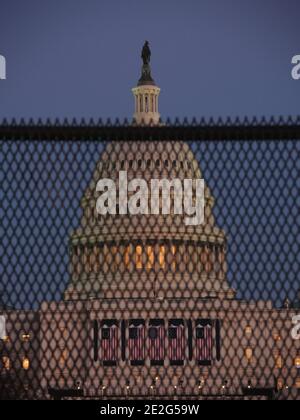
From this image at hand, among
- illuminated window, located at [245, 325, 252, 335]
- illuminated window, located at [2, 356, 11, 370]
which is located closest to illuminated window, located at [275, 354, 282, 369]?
illuminated window, located at [245, 325, 252, 335]

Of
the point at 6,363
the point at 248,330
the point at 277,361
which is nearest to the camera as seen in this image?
the point at 6,363

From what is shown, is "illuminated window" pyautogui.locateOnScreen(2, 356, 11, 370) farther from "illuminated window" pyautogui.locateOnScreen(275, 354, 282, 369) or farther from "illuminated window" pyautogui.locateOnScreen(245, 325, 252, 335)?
"illuminated window" pyautogui.locateOnScreen(245, 325, 252, 335)

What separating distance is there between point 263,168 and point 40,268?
6.00ft

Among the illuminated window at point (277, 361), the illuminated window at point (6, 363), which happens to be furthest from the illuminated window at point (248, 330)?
the illuminated window at point (6, 363)

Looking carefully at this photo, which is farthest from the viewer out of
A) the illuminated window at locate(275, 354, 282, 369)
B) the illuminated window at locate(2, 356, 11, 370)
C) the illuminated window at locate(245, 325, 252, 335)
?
the illuminated window at locate(245, 325, 252, 335)

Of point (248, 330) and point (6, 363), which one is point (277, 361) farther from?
point (6, 363)

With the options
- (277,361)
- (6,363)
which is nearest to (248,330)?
(277,361)

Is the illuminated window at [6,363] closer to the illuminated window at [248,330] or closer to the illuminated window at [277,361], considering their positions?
the illuminated window at [277,361]

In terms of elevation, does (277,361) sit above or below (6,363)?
below

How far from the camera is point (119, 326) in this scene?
134 m

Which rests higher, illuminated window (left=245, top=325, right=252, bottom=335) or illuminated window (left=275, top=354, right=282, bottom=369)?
illuminated window (left=245, top=325, right=252, bottom=335)

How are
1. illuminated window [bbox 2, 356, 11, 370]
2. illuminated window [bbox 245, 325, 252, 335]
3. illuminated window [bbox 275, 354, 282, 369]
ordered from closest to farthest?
illuminated window [bbox 2, 356, 11, 370]
illuminated window [bbox 275, 354, 282, 369]
illuminated window [bbox 245, 325, 252, 335]

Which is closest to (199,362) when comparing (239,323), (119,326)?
(119,326)
